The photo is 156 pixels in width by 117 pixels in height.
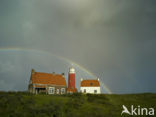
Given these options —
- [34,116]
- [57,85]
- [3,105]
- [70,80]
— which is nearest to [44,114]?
[34,116]

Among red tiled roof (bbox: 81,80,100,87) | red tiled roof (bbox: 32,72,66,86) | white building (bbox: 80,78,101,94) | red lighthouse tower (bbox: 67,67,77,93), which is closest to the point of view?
red tiled roof (bbox: 32,72,66,86)

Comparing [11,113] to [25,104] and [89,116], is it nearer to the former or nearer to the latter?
[25,104]

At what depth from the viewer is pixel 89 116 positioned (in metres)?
20.2

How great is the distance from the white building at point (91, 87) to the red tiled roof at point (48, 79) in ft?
33.6

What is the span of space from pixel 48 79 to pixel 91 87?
18169mm

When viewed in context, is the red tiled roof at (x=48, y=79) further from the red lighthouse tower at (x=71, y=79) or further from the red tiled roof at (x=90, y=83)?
the red tiled roof at (x=90, y=83)

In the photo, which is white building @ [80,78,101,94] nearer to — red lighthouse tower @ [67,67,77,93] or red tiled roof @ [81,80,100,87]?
red tiled roof @ [81,80,100,87]

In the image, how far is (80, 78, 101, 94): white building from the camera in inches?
2365

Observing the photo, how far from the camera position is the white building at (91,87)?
2365 inches

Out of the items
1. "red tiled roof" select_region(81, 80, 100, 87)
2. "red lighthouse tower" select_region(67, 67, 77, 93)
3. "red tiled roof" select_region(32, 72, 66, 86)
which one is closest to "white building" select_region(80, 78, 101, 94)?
"red tiled roof" select_region(81, 80, 100, 87)

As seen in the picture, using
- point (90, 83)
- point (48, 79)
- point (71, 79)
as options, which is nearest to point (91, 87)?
point (90, 83)

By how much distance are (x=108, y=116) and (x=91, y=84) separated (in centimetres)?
4026

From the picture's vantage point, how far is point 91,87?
2378 inches

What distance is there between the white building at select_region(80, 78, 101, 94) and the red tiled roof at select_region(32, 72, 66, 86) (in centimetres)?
1025
